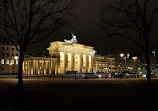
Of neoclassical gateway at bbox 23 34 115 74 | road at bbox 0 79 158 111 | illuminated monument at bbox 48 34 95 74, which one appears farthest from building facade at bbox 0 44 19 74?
road at bbox 0 79 158 111

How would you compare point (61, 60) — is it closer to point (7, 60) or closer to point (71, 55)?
point (71, 55)

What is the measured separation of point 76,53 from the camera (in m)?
103

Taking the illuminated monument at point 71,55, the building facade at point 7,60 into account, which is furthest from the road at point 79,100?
the building facade at point 7,60

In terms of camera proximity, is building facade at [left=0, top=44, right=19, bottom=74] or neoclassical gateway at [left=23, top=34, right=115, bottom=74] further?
building facade at [left=0, top=44, right=19, bottom=74]

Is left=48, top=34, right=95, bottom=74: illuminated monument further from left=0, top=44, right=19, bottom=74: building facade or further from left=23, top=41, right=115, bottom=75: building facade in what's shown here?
left=0, top=44, right=19, bottom=74: building facade

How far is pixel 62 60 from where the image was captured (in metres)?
98.3

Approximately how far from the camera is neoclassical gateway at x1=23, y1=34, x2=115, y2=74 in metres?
82.9

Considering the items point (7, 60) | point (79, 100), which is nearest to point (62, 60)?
point (7, 60)

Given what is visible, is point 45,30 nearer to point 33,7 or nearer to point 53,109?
point 33,7

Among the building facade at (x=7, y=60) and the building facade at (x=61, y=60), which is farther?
the building facade at (x=7, y=60)

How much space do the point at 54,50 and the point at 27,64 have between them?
18265mm

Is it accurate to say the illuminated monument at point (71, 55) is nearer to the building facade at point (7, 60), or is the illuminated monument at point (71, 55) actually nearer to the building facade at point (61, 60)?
the building facade at point (61, 60)

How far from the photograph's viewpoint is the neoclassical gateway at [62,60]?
82.9 metres

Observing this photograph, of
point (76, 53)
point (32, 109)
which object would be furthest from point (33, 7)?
point (76, 53)
